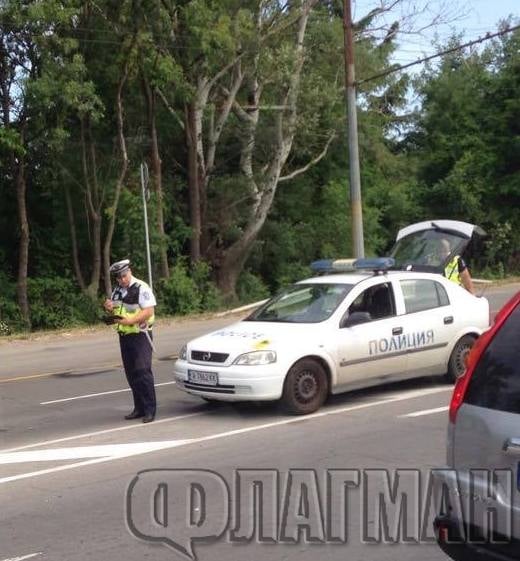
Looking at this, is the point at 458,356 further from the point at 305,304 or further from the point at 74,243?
the point at 74,243

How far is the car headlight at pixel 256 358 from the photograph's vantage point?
31.2 ft

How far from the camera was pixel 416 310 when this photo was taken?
11.0 meters

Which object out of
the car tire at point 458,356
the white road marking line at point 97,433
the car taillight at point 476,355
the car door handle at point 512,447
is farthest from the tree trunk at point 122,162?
the car door handle at point 512,447

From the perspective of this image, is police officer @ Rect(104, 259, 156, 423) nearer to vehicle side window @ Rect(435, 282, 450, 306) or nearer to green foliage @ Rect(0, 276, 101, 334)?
vehicle side window @ Rect(435, 282, 450, 306)

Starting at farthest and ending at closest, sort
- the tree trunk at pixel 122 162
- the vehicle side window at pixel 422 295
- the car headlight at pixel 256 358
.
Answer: the tree trunk at pixel 122 162
the vehicle side window at pixel 422 295
the car headlight at pixel 256 358

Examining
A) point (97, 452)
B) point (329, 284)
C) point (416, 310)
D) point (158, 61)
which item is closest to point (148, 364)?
point (97, 452)

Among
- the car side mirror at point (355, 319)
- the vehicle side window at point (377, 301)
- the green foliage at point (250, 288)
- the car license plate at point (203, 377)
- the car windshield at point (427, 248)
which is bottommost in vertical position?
the green foliage at point (250, 288)

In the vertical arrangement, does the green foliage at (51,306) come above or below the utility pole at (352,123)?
below

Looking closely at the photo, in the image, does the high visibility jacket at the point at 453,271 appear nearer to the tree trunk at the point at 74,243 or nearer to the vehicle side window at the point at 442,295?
the vehicle side window at the point at 442,295

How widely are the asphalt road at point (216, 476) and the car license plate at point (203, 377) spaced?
42 cm

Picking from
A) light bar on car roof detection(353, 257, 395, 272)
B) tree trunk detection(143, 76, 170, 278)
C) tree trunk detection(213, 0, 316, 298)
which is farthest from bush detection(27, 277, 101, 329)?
light bar on car roof detection(353, 257, 395, 272)

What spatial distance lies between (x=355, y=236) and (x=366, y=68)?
1118cm

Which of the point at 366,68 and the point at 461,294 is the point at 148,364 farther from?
the point at 366,68

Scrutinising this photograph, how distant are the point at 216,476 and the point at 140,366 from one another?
2643 millimetres
